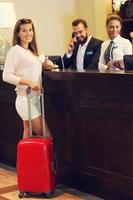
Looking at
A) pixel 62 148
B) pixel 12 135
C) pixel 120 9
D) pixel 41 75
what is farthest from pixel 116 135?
pixel 120 9

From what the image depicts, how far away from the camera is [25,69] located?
12.3 feet

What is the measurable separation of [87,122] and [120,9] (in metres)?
3.32

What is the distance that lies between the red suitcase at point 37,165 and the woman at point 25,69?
0.92 feet

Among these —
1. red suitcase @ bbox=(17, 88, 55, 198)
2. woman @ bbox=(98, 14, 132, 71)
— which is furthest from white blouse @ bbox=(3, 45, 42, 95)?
woman @ bbox=(98, 14, 132, 71)

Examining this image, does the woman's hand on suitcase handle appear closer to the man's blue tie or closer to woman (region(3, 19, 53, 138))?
woman (region(3, 19, 53, 138))

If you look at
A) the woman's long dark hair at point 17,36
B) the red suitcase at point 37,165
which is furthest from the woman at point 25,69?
the red suitcase at point 37,165

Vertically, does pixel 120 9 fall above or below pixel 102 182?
above

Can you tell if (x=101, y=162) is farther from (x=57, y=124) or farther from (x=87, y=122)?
(x=57, y=124)

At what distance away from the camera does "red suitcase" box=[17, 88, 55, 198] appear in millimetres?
3531

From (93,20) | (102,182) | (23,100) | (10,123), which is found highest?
(93,20)

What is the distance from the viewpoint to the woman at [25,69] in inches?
146

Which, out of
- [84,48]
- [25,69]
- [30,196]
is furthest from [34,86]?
[84,48]

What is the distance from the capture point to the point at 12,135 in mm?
4551

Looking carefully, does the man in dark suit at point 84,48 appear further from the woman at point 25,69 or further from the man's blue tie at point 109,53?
the woman at point 25,69
